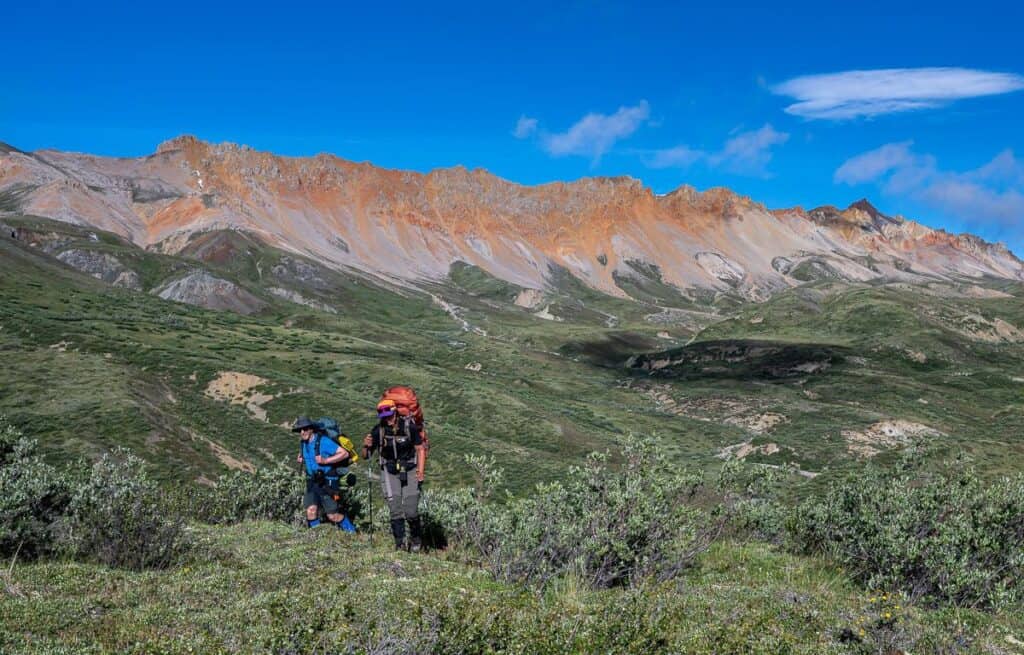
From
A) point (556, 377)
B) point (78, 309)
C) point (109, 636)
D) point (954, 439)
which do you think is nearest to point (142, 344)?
point (78, 309)

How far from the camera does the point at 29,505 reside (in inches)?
449

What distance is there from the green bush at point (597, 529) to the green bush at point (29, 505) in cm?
702

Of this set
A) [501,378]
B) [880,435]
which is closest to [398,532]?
[880,435]

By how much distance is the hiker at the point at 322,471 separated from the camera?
14766 mm

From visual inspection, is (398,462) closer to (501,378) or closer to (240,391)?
(240,391)

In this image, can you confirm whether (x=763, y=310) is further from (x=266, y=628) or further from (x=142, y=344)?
(x=266, y=628)

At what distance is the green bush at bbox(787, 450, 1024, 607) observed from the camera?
1064cm

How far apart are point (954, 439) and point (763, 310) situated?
364ft

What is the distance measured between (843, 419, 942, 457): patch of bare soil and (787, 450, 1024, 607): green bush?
49587 millimetres

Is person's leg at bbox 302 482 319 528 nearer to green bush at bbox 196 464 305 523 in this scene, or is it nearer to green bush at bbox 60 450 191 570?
green bush at bbox 196 464 305 523

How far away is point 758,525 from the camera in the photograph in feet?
54.7

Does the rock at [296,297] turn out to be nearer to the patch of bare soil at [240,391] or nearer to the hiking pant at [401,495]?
the patch of bare soil at [240,391]

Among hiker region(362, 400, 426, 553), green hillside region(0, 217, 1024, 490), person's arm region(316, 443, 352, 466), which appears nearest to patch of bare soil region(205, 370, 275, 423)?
green hillside region(0, 217, 1024, 490)

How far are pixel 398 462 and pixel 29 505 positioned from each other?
630cm
